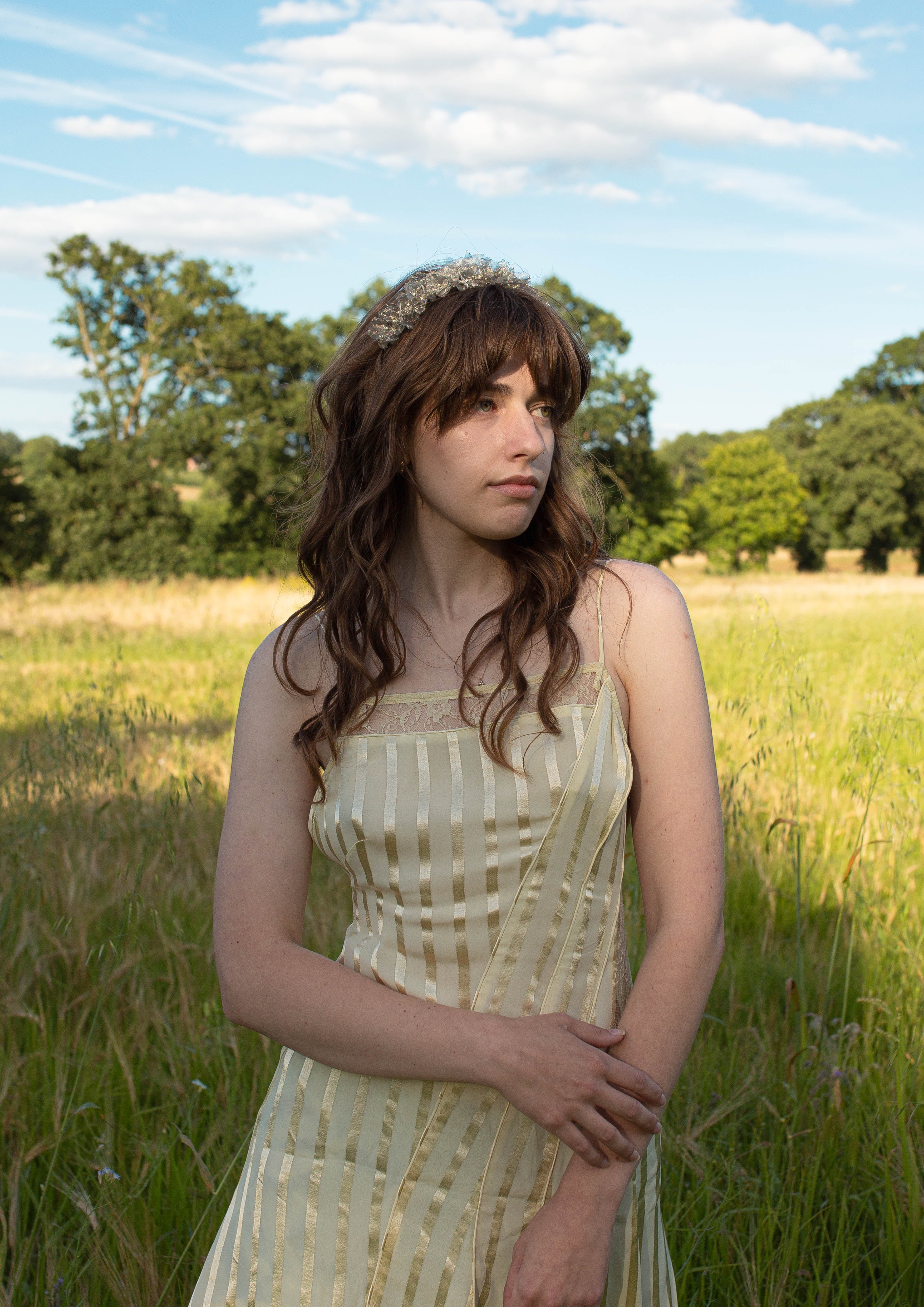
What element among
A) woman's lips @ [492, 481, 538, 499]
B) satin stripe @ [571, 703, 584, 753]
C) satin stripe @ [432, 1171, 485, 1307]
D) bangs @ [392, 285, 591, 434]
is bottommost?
satin stripe @ [432, 1171, 485, 1307]

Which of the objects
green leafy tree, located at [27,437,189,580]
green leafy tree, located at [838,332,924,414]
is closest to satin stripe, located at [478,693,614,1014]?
green leafy tree, located at [27,437,189,580]

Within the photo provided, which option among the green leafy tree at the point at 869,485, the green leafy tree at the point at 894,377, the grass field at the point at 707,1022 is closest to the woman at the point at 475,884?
the grass field at the point at 707,1022

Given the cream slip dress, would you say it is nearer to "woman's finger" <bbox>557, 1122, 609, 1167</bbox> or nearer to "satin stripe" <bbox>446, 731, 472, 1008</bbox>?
"satin stripe" <bbox>446, 731, 472, 1008</bbox>

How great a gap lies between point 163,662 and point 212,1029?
8.86 meters

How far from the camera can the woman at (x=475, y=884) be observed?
1.25 metres

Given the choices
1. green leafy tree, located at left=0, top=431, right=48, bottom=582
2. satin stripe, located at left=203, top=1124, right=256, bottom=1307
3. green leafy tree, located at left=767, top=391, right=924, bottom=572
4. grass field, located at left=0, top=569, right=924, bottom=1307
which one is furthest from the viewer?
green leafy tree, located at left=767, top=391, right=924, bottom=572

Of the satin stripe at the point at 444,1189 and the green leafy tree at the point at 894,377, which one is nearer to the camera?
the satin stripe at the point at 444,1189

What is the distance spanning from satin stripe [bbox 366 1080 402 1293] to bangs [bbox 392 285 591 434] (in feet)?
3.16

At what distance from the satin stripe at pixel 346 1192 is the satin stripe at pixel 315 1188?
31 mm

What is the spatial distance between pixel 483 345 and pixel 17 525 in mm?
30892

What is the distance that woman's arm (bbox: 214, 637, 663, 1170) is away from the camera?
1.16 m

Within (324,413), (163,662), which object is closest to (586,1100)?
(324,413)

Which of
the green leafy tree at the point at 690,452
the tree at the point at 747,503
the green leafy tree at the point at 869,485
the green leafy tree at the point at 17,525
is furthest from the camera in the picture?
the green leafy tree at the point at 690,452

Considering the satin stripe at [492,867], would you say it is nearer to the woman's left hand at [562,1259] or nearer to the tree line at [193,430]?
the woman's left hand at [562,1259]
